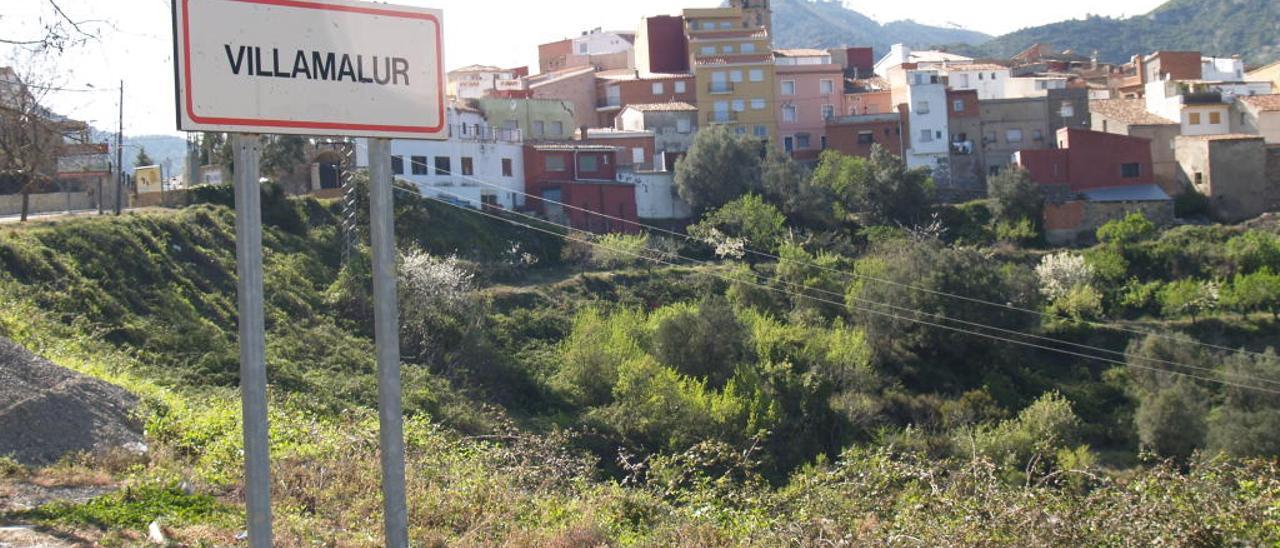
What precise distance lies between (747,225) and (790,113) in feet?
48.7

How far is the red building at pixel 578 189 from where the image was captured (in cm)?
4275

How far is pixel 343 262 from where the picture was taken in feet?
104

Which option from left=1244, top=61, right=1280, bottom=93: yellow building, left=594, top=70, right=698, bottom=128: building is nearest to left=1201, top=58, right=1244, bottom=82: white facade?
left=1244, top=61, right=1280, bottom=93: yellow building

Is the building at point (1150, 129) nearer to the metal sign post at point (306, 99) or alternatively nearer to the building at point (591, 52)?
the building at point (591, 52)

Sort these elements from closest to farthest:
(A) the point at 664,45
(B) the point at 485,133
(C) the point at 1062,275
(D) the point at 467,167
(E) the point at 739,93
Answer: (C) the point at 1062,275 → (D) the point at 467,167 → (B) the point at 485,133 → (E) the point at 739,93 → (A) the point at 664,45

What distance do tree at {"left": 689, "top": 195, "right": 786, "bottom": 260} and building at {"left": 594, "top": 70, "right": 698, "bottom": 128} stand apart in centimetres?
1352

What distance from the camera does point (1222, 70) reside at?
2630 inches

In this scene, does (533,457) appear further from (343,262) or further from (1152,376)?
(1152,376)

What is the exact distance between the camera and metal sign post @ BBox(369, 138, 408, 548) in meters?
3.48

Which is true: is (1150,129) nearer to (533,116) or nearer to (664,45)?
(664,45)

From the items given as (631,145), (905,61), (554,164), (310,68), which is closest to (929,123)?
(631,145)

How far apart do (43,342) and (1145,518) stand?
12.1 metres

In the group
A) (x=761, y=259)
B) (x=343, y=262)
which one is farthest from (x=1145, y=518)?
(x=761, y=259)

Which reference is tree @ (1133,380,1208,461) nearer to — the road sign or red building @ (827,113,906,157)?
red building @ (827,113,906,157)
